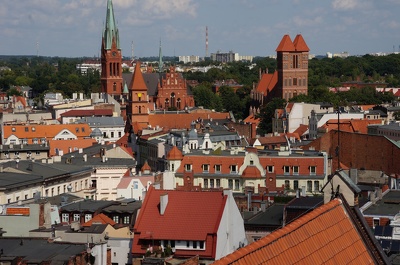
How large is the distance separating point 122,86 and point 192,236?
152 metres

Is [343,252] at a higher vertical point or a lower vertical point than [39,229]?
higher

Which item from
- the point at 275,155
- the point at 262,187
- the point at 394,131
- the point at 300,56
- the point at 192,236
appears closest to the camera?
the point at 192,236

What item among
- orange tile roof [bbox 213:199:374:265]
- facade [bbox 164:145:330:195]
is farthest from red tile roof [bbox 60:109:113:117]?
orange tile roof [bbox 213:199:374:265]

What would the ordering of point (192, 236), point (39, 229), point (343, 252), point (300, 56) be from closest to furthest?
point (343, 252) < point (192, 236) < point (39, 229) < point (300, 56)

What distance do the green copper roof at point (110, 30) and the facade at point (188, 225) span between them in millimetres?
148970

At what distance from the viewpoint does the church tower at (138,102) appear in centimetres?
13788

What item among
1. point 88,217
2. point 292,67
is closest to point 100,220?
point 88,217

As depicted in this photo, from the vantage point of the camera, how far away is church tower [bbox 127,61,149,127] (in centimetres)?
13788

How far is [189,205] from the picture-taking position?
46.0 metres

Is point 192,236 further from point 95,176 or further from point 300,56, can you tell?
point 300,56

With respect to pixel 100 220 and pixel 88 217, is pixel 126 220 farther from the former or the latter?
pixel 88 217

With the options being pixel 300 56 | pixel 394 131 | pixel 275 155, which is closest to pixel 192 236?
pixel 275 155

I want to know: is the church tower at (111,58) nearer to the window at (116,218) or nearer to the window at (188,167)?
the window at (188,167)

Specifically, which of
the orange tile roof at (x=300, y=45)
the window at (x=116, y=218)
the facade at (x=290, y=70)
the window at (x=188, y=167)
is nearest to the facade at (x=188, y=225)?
the window at (x=116, y=218)
